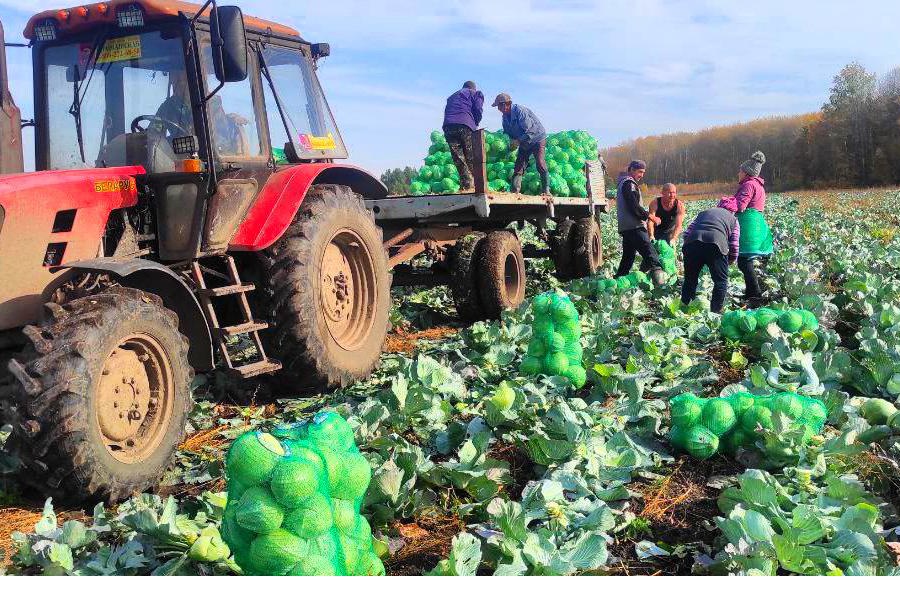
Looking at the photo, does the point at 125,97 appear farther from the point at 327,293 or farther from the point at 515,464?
the point at 515,464

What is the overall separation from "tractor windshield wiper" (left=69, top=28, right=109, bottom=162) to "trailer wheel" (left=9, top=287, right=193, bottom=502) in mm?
1464

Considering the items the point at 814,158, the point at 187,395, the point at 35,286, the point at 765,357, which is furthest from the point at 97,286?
the point at 814,158

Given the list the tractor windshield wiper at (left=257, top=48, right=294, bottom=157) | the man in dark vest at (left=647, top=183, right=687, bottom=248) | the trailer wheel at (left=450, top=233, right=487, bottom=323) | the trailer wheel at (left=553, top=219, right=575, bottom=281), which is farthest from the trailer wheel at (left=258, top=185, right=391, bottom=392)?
the man in dark vest at (left=647, top=183, right=687, bottom=248)

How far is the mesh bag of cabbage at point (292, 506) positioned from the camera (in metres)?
2.14

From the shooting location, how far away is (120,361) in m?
3.53

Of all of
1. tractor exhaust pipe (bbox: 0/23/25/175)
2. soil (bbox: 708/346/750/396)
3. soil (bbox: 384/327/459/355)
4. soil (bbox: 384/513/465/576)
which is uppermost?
tractor exhaust pipe (bbox: 0/23/25/175)

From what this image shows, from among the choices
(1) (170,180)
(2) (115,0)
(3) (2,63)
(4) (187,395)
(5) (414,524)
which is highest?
(2) (115,0)

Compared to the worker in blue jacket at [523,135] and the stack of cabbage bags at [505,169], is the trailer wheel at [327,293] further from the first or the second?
the worker in blue jacket at [523,135]

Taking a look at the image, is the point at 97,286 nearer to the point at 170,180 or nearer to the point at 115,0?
the point at 170,180

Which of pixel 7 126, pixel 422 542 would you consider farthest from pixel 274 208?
pixel 422 542

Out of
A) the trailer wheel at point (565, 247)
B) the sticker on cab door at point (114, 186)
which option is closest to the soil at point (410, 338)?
the trailer wheel at point (565, 247)

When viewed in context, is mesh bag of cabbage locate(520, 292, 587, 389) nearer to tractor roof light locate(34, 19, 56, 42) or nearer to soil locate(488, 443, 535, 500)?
soil locate(488, 443, 535, 500)

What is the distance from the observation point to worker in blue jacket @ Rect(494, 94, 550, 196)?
9.58m

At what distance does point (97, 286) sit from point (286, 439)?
195cm
